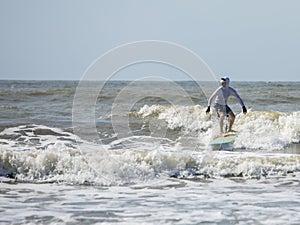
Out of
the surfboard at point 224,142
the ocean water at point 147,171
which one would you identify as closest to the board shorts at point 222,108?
the surfboard at point 224,142

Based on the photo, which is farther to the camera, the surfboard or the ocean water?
the surfboard

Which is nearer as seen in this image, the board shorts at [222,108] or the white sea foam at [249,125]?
the board shorts at [222,108]

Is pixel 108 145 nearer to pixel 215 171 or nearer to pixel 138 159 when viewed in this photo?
pixel 138 159

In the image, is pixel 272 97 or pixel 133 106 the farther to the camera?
pixel 272 97

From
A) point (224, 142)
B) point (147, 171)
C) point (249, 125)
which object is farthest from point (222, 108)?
point (147, 171)

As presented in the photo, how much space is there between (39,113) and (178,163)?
36.6 ft

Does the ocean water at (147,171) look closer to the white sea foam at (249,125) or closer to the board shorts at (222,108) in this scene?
the white sea foam at (249,125)

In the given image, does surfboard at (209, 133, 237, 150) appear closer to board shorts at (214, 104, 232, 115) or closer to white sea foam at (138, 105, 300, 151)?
white sea foam at (138, 105, 300, 151)

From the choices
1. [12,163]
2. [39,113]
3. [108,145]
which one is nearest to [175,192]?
[12,163]

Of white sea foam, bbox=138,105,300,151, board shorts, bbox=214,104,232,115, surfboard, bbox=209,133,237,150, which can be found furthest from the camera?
white sea foam, bbox=138,105,300,151

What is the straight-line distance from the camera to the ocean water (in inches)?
283

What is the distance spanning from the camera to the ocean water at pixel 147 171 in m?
7.20

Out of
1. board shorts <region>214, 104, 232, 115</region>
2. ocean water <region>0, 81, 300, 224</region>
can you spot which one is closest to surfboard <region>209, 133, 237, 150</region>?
ocean water <region>0, 81, 300, 224</region>

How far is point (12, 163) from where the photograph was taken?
10.5 m
